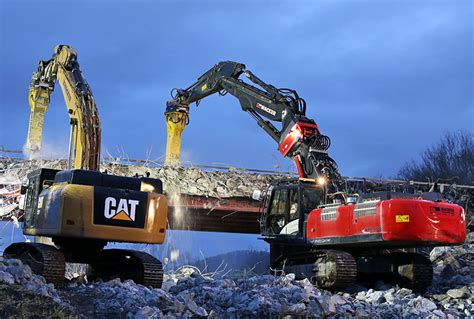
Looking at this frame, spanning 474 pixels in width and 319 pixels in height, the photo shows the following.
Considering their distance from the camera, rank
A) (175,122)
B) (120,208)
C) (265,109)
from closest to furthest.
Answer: (120,208) → (265,109) → (175,122)

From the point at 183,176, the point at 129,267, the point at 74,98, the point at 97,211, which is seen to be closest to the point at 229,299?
the point at 129,267

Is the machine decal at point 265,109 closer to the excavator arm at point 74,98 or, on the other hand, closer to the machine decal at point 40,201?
the excavator arm at point 74,98

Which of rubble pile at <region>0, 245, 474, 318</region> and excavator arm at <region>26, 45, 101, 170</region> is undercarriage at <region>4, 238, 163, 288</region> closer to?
rubble pile at <region>0, 245, 474, 318</region>

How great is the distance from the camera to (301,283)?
1161 centimetres

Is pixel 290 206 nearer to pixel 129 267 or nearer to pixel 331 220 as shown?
pixel 331 220

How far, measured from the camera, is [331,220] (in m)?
13.1

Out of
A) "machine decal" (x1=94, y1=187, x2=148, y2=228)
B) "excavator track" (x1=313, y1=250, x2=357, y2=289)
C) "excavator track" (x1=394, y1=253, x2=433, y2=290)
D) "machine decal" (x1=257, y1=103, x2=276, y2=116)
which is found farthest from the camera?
"machine decal" (x1=257, y1=103, x2=276, y2=116)

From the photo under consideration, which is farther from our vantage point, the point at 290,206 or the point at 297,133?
the point at 297,133

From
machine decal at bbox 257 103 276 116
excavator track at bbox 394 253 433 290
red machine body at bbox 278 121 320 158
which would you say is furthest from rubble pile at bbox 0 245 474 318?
machine decal at bbox 257 103 276 116

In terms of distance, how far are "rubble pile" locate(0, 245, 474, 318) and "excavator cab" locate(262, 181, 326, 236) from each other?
6.33 ft

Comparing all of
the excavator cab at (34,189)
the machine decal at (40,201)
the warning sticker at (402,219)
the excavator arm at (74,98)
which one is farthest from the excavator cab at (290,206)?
the machine decal at (40,201)

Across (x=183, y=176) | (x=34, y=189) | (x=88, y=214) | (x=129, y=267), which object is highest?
(x=183, y=176)

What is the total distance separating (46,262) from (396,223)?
6.04 metres

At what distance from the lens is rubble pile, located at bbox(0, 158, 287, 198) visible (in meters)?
19.2
